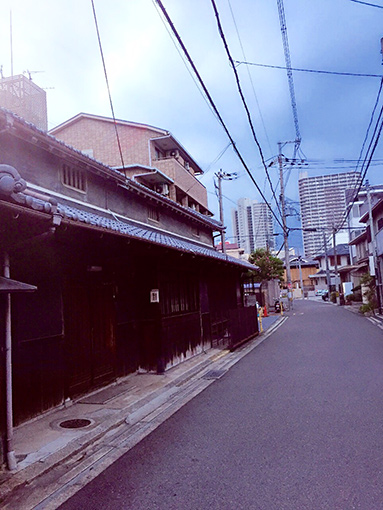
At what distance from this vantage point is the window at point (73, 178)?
35.9ft

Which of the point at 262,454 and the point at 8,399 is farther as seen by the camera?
the point at 8,399

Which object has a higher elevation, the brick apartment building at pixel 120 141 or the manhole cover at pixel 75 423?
the brick apartment building at pixel 120 141

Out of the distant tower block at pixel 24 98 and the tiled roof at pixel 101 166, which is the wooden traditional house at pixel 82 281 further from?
Result: the distant tower block at pixel 24 98

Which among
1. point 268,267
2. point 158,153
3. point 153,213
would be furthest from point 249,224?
point 153,213

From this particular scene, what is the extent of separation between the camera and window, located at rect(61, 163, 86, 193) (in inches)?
430

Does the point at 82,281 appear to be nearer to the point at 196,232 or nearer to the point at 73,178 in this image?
the point at 73,178

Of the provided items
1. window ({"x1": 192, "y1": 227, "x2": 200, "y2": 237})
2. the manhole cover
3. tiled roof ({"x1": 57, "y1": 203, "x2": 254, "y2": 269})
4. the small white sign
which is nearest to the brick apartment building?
window ({"x1": 192, "y1": 227, "x2": 200, "y2": 237})

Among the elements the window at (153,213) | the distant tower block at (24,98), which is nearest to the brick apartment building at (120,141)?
the window at (153,213)

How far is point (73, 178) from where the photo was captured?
11.3m

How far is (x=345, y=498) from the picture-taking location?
11.6 ft

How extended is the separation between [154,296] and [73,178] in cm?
427

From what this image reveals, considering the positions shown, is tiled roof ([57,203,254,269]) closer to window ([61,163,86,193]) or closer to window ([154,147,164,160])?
window ([61,163,86,193])

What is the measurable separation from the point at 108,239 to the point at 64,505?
444 cm

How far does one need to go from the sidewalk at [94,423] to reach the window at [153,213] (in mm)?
7740
